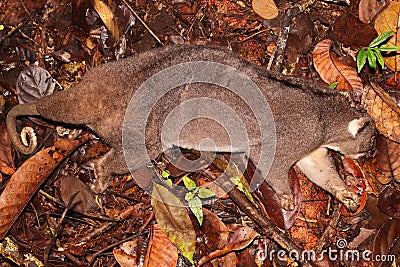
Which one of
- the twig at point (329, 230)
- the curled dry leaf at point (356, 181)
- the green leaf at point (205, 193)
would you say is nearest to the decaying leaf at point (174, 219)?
the green leaf at point (205, 193)

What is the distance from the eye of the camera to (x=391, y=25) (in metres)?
6.42

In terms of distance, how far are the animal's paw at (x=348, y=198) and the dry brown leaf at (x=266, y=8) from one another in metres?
2.24

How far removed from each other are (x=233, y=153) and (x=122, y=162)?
1.20 m

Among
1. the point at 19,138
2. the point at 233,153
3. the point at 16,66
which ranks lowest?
the point at 233,153

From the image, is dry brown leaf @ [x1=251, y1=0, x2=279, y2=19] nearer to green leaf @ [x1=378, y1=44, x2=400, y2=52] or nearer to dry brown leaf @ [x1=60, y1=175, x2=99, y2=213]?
green leaf @ [x1=378, y1=44, x2=400, y2=52]

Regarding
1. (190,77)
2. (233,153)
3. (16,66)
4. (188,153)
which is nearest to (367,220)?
(233,153)

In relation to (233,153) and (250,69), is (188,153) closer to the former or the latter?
(233,153)

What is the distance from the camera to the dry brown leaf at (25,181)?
5457 millimetres

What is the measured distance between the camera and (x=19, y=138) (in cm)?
595

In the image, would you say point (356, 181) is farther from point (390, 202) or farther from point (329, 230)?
point (329, 230)

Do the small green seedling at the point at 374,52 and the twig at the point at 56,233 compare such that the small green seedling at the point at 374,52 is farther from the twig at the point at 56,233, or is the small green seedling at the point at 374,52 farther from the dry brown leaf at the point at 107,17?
the twig at the point at 56,233

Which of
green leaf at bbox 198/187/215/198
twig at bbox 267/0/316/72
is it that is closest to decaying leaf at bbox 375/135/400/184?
twig at bbox 267/0/316/72

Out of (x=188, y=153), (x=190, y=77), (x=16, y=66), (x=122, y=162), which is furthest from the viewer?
(x=16, y=66)

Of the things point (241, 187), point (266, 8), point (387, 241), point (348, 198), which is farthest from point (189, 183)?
point (266, 8)
